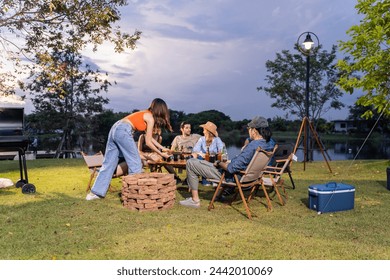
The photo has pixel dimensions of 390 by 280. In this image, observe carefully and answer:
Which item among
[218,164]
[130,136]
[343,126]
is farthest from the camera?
[343,126]

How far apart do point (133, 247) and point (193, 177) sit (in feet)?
6.81

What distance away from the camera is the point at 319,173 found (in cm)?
1162

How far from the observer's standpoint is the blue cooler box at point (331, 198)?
6.16m

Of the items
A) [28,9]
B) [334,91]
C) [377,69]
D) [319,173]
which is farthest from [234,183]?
[334,91]

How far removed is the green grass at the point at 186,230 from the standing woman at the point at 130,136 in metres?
0.54

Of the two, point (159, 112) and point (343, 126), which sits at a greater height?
point (159, 112)

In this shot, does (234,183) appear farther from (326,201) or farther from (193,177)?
(326,201)

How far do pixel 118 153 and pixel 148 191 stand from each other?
3.21ft

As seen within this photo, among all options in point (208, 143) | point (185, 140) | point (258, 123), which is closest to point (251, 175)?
point (258, 123)

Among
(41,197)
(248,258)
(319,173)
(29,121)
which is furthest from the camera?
(29,121)

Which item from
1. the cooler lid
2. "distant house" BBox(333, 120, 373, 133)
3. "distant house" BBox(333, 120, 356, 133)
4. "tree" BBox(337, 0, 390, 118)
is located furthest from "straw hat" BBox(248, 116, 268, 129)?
"distant house" BBox(333, 120, 356, 133)

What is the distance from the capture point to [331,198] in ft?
20.3

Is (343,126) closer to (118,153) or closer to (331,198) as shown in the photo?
(331,198)

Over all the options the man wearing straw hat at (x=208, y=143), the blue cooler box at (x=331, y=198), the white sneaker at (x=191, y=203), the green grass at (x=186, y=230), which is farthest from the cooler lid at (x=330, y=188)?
the man wearing straw hat at (x=208, y=143)
